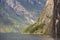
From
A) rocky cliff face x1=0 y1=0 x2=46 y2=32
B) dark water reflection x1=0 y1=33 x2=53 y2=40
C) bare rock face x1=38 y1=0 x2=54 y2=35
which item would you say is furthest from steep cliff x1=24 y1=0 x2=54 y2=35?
dark water reflection x1=0 y1=33 x2=53 y2=40

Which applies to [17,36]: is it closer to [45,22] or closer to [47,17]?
[45,22]

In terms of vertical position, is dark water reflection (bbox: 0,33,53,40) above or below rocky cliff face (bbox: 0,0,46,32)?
below

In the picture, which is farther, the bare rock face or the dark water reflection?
the bare rock face

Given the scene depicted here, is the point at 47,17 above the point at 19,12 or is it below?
below

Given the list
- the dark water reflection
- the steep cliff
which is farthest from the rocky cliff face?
the dark water reflection

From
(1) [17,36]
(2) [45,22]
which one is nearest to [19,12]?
(1) [17,36]

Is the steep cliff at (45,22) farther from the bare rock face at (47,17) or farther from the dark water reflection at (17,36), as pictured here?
the dark water reflection at (17,36)

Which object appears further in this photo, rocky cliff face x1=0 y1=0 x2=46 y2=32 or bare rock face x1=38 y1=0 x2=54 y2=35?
rocky cliff face x1=0 y1=0 x2=46 y2=32

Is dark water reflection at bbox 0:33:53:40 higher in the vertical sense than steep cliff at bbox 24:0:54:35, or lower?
lower

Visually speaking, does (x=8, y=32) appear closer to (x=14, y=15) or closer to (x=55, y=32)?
(x=14, y=15)

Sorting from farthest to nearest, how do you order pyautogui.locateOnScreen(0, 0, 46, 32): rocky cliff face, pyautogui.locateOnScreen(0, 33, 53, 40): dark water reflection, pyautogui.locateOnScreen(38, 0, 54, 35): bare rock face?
pyautogui.locateOnScreen(0, 0, 46, 32): rocky cliff face → pyautogui.locateOnScreen(38, 0, 54, 35): bare rock face → pyautogui.locateOnScreen(0, 33, 53, 40): dark water reflection

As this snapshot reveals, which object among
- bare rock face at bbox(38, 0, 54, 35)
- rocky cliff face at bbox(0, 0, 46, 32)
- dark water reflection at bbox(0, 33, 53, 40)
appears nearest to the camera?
dark water reflection at bbox(0, 33, 53, 40)

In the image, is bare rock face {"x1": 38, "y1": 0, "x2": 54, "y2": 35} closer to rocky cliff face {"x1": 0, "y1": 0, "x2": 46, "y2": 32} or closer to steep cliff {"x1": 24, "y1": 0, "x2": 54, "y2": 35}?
steep cliff {"x1": 24, "y1": 0, "x2": 54, "y2": 35}

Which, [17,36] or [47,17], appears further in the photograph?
[47,17]
